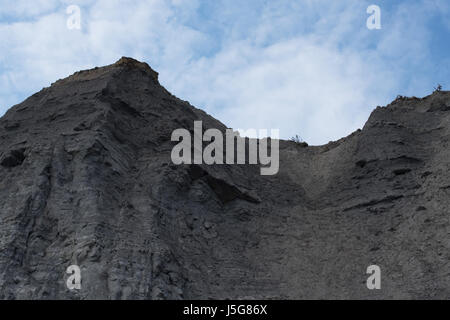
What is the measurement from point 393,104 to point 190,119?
319 inches

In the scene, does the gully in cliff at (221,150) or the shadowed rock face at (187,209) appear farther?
the gully in cliff at (221,150)

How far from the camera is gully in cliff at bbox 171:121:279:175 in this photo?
1853 cm

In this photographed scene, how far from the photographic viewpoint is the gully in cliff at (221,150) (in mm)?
18531

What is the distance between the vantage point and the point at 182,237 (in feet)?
51.1

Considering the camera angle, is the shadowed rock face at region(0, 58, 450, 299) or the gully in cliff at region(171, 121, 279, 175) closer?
the shadowed rock face at region(0, 58, 450, 299)

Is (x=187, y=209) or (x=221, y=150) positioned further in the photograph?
(x=221, y=150)

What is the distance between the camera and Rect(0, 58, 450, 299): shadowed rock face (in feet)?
44.5

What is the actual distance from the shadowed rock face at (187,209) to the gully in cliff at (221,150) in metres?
0.39

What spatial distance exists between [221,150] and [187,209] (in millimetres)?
4242

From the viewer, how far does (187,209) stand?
16.6m

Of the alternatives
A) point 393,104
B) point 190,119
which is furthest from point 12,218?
point 393,104

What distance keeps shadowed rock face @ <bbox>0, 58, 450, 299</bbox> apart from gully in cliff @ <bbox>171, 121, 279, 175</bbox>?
39 cm

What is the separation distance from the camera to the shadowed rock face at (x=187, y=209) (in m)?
13.6
